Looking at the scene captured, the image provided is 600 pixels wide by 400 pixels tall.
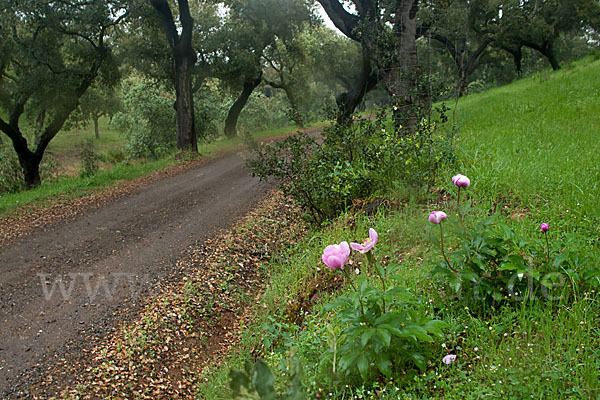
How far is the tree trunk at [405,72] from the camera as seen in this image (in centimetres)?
604

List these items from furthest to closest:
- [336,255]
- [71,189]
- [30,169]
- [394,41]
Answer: [30,169] → [71,189] → [394,41] → [336,255]

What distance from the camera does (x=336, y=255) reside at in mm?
2064

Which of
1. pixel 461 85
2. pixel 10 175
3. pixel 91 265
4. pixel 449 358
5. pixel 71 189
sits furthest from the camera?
pixel 10 175

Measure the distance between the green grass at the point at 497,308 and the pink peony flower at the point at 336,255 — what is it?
0.54 m

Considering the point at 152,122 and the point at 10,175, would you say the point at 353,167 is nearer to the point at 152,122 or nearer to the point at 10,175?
the point at 10,175

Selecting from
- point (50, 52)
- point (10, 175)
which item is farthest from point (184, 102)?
point (10, 175)

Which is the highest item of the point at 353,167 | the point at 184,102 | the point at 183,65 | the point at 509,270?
the point at 183,65

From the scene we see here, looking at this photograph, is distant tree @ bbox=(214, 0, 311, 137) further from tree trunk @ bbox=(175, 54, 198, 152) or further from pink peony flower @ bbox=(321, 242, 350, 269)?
pink peony flower @ bbox=(321, 242, 350, 269)

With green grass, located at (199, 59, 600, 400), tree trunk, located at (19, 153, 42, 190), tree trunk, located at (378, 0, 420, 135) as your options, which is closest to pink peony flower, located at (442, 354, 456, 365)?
green grass, located at (199, 59, 600, 400)

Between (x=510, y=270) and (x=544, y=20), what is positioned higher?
(x=544, y=20)

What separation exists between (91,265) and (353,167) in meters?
3.44

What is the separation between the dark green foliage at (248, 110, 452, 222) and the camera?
499cm

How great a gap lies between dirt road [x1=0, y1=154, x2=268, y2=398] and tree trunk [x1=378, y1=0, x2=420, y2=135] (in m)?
3.00

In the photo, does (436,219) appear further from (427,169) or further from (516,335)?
(427,169)
